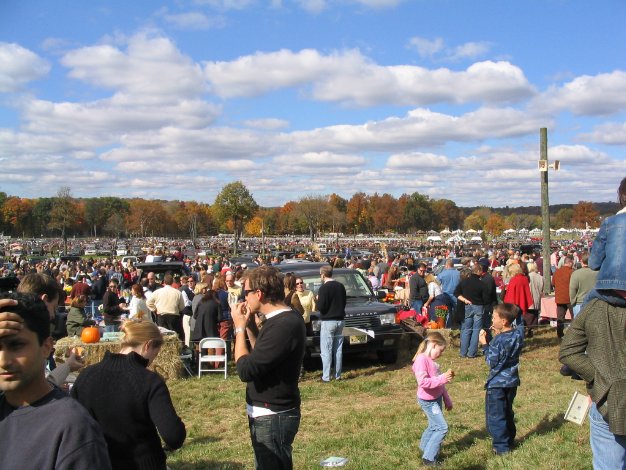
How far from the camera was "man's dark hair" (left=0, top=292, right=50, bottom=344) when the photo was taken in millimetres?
2031

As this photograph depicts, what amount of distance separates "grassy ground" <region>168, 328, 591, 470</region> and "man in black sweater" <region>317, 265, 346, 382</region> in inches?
15.3

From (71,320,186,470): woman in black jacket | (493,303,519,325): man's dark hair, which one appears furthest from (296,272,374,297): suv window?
(71,320,186,470): woman in black jacket

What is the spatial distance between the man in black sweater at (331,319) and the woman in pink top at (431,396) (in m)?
3.60

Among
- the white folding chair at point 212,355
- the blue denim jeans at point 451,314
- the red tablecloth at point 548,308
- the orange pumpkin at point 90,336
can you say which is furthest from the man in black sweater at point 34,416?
the red tablecloth at point 548,308

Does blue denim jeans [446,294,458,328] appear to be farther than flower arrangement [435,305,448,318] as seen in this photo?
Yes

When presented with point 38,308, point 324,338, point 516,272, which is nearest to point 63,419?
point 38,308

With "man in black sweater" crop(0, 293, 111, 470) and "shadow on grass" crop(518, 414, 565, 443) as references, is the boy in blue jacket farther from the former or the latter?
"man in black sweater" crop(0, 293, 111, 470)

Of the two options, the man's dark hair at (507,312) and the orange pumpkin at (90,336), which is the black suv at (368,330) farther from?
the man's dark hair at (507,312)

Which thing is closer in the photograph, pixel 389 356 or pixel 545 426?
pixel 545 426

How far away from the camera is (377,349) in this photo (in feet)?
34.8

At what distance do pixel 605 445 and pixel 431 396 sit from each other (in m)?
2.60

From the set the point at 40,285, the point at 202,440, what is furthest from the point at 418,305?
the point at 40,285

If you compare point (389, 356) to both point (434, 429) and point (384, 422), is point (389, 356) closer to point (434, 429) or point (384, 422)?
point (384, 422)

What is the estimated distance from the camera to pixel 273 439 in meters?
3.71
